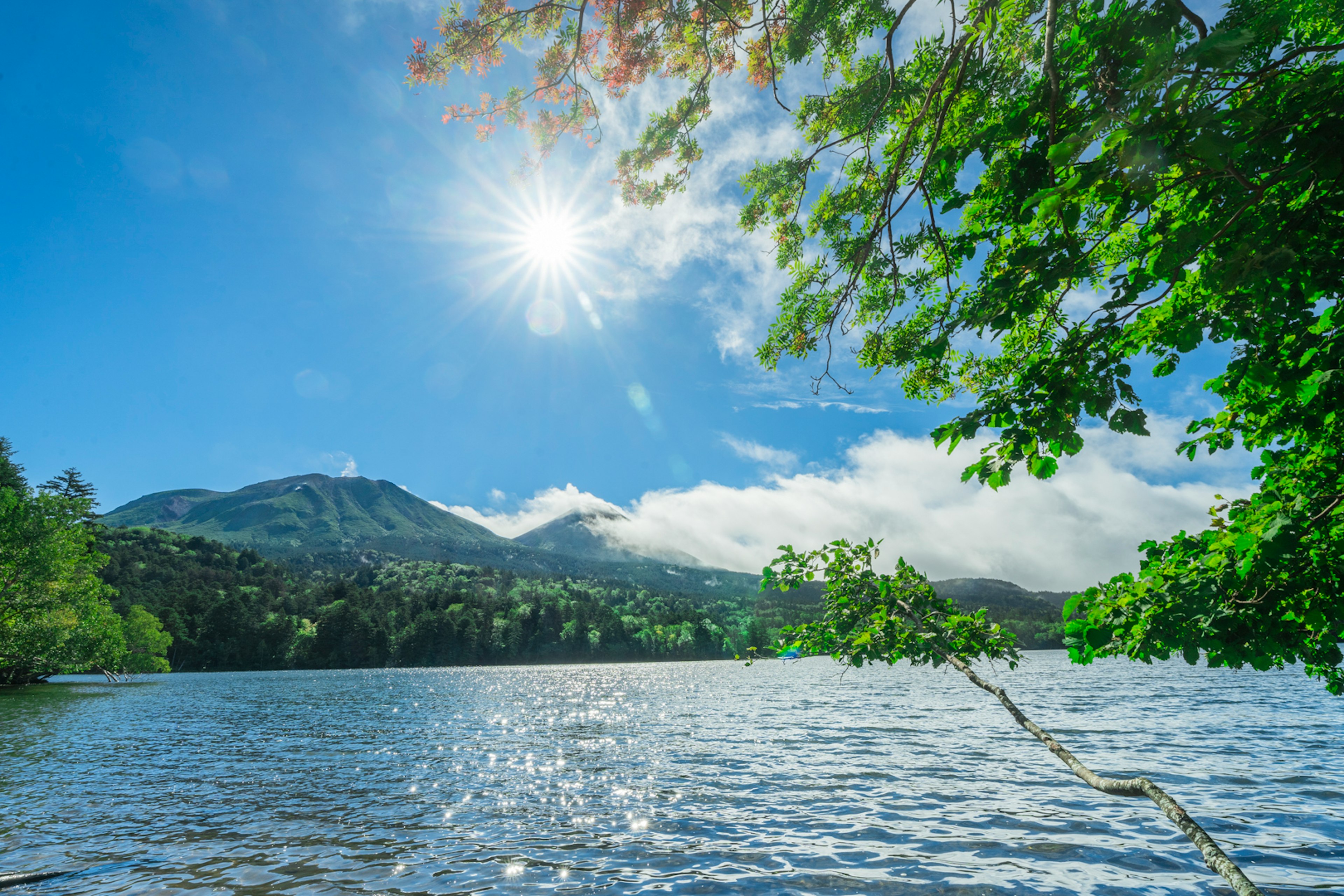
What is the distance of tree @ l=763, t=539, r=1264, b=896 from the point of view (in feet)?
20.9

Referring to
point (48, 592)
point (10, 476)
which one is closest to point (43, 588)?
point (48, 592)

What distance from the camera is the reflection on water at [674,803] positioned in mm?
10688

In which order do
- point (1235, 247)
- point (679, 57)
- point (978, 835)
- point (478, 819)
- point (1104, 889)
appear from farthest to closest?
point (478, 819) < point (978, 835) < point (679, 57) < point (1104, 889) < point (1235, 247)

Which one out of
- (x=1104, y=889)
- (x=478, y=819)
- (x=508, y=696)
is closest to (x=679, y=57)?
(x=1104, y=889)

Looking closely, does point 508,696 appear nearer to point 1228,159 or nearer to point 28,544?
point 28,544

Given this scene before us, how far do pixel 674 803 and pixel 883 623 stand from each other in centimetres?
1293

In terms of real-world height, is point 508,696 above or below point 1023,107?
below

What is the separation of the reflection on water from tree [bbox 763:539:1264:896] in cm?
612

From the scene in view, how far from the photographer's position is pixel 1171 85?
3447 mm

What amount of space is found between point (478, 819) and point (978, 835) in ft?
40.2

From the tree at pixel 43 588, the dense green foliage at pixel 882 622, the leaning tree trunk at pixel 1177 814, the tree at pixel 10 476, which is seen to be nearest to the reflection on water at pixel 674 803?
the dense green foliage at pixel 882 622

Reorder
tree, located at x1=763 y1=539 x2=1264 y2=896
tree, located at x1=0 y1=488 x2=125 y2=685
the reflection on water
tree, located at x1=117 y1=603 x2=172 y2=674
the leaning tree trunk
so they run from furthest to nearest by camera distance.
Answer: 1. tree, located at x1=117 y1=603 x2=172 y2=674
2. tree, located at x1=0 y1=488 x2=125 y2=685
3. the reflection on water
4. tree, located at x1=763 y1=539 x2=1264 y2=896
5. the leaning tree trunk

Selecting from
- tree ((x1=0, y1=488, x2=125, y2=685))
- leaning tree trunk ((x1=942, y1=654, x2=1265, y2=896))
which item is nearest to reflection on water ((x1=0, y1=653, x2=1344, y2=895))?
leaning tree trunk ((x1=942, y1=654, x2=1265, y2=896))

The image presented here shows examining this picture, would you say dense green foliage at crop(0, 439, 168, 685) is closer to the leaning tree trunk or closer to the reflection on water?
the reflection on water
